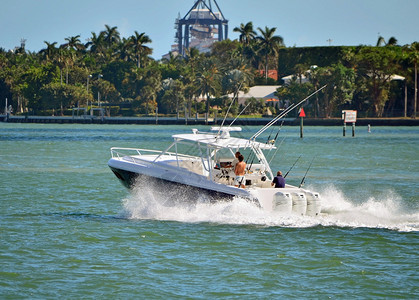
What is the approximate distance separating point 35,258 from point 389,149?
177 feet

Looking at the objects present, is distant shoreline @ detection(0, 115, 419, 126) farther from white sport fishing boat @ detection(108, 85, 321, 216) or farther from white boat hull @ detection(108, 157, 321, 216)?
→ white boat hull @ detection(108, 157, 321, 216)

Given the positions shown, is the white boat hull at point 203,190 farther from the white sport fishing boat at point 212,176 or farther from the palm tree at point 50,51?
the palm tree at point 50,51

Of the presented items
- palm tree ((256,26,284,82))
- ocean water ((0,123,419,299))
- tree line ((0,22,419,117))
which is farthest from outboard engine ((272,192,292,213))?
palm tree ((256,26,284,82))

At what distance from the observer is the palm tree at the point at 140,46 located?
183000mm

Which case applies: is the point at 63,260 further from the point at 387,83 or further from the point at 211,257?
the point at 387,83

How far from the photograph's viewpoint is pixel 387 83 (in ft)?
427

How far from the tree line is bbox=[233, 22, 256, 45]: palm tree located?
245 millimetres

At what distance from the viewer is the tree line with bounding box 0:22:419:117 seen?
134 meters

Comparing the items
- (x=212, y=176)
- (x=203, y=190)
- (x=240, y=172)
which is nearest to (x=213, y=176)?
(x=212, y=176)

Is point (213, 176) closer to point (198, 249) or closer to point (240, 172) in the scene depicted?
point (240, 172)

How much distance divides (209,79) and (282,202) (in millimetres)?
128185

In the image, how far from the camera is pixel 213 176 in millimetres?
22500

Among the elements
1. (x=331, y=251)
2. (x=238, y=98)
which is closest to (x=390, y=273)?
(x=331, y=251)

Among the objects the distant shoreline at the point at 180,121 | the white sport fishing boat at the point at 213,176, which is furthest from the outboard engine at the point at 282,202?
the distant shoreline at the point at 180,121
